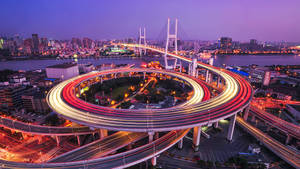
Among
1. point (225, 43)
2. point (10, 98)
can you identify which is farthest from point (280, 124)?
point (225, 43)

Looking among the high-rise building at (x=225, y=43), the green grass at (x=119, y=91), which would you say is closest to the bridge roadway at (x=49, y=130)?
the green grass at (x=119, y=91)

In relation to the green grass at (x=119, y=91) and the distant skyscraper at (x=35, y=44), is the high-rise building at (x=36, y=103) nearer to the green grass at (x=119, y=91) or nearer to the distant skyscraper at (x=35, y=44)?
the green grass at (x=119, y=91)

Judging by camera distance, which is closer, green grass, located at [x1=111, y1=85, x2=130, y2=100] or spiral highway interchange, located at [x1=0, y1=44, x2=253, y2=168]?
spiral highway interchange, located at [x1=0, y1=44, x2=253, y2=168]

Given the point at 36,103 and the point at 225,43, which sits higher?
the point at 225,43

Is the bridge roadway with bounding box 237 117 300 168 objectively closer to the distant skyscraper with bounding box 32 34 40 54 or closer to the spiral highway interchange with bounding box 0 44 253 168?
the spiral highway interchange with bounding box 0 44 253 168

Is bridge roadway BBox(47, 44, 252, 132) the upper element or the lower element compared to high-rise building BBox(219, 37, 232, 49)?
lower

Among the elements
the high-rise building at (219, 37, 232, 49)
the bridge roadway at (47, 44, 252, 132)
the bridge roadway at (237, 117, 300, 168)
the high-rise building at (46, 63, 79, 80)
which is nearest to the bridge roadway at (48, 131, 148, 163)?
the bridge roadway at (47, 44, 252, 132)

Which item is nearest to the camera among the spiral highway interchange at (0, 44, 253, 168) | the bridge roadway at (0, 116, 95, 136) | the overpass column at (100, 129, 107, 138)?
the spiral highway interchange at (0, 44, 253, 168)

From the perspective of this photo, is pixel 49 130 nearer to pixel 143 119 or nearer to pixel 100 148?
pixel 100 148
